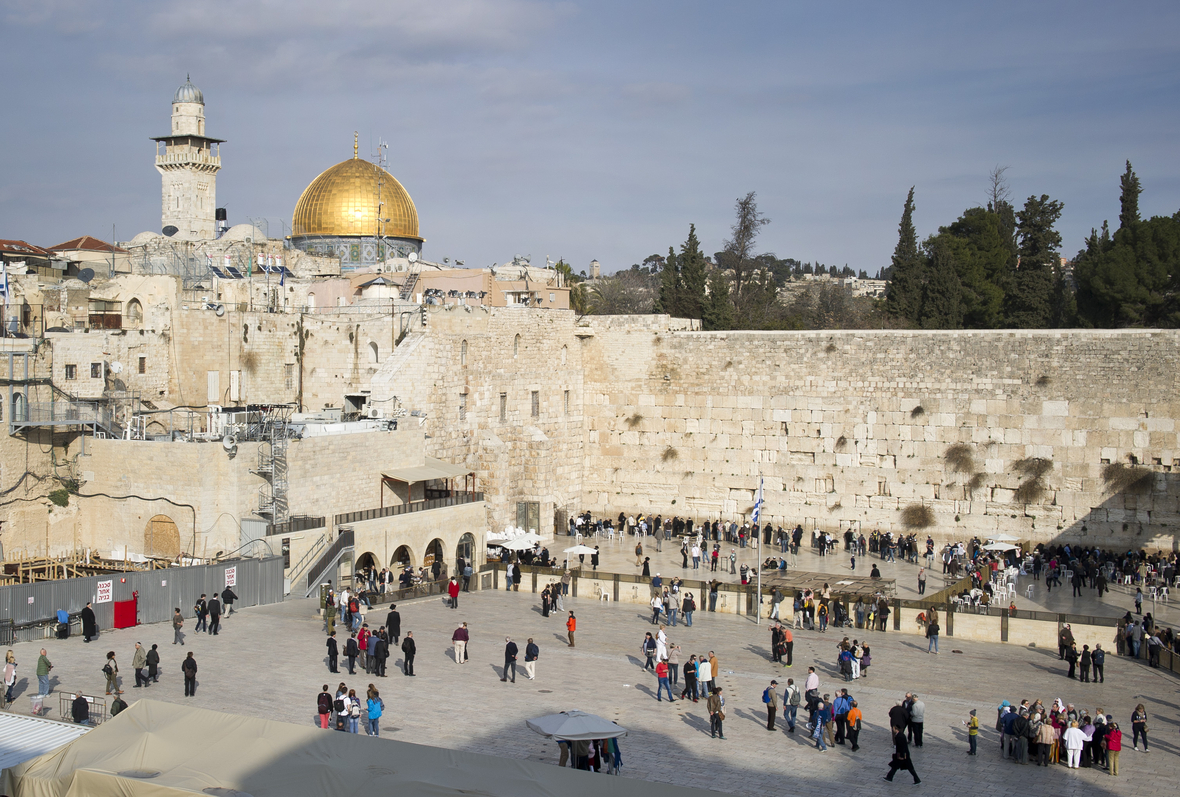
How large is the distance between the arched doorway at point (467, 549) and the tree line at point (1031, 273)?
15.9 meters

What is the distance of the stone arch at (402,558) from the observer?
72.1 ft

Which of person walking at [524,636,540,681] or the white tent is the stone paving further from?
the white tent

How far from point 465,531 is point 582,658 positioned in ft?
25.4

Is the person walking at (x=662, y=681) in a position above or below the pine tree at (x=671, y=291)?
below

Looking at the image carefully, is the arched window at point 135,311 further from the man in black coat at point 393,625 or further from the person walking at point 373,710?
the person walking at point 373,710

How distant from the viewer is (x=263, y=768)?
9492mm

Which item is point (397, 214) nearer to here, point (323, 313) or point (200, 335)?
→ point (323, 313)

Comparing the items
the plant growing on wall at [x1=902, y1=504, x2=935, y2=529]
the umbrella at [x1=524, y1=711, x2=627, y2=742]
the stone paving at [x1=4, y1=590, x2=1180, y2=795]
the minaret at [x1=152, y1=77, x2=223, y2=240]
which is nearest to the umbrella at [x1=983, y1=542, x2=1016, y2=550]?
the plant growing on wall at [x1=902, y1=504, x2=935, y2=529]

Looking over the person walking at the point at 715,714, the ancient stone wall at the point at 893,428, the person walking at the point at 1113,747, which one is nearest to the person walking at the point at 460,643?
the person walking at the point at 715,714

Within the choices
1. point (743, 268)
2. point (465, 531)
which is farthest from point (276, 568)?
point (743, 268)

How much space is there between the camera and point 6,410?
21.4 metres

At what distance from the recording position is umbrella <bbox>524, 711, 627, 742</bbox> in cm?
1102

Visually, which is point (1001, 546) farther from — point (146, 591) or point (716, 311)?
point (146, 591)

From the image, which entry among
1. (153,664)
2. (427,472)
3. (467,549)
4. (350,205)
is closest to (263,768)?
(153,664)
